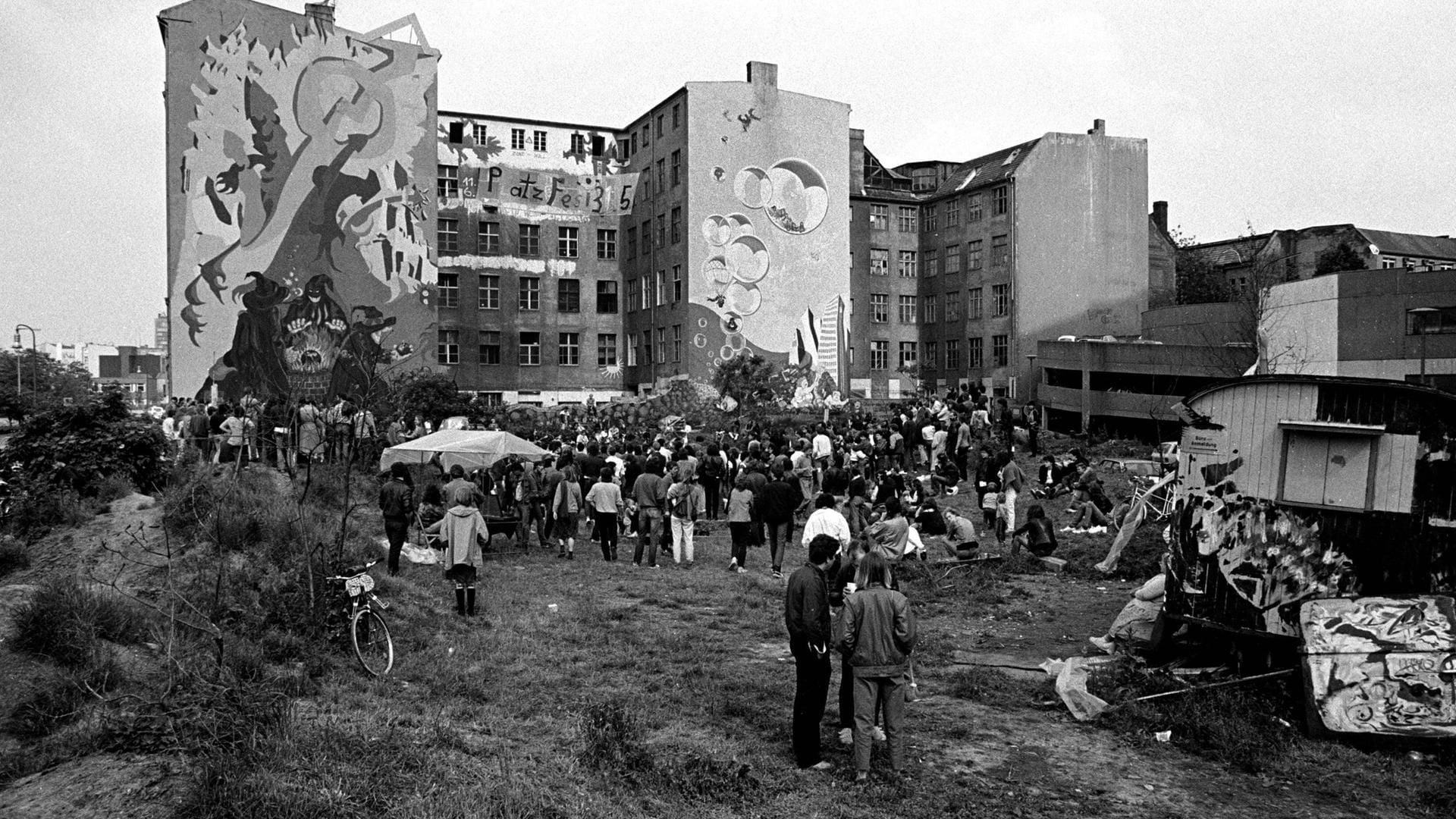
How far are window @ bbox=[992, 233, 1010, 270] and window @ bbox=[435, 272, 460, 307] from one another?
2829 cm

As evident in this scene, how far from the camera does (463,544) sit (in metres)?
12.3

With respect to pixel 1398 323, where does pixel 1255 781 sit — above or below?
below

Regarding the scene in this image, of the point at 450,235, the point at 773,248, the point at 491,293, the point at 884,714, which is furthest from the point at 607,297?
the point at 884,714

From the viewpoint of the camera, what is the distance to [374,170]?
137ft

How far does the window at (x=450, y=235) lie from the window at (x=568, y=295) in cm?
564

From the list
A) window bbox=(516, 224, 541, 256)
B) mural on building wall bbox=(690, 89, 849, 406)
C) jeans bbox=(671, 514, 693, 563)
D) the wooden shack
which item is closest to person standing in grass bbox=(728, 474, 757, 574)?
jeans bbox=(671, 514, 693, 563)

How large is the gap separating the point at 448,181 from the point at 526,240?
488cm

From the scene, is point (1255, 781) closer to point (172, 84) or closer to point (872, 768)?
point (872, 768)

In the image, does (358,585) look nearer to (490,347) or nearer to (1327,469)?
(1327,469)

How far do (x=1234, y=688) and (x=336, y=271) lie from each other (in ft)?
126

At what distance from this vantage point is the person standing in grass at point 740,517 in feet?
53.2

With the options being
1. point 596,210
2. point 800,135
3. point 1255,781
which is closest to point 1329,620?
point 1255,781

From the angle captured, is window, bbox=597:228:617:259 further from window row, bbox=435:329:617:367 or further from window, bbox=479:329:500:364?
window, bbox=479:329:500:364

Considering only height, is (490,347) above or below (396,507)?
above
